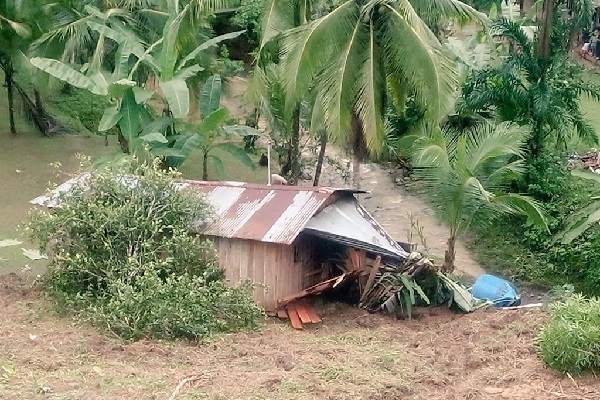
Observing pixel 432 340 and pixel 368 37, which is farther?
pixel 368 37

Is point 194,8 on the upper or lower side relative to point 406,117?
upper

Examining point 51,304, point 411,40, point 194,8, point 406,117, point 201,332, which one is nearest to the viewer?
point 201,332

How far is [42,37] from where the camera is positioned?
14.1 m

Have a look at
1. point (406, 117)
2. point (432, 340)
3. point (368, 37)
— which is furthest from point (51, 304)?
point (406, 117)

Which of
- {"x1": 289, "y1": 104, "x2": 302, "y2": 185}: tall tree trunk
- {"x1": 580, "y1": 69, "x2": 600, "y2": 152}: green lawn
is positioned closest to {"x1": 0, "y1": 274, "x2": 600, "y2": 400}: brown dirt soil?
{"x1": 289, "y1": 104, "x2": 302, "y2": 185}: tall tree trunk

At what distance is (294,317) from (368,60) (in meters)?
3.86

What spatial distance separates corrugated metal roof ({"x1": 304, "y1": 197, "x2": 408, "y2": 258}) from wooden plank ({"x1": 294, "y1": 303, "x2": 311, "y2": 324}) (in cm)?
88

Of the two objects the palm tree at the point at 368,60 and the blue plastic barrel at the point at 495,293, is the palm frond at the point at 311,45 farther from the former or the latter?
the blue plastic barrel at the point at 495,293

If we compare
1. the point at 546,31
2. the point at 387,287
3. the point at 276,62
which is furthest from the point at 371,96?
the point at 546,31

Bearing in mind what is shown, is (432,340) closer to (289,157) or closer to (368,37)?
(368,37)

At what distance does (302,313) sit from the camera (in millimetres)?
9031

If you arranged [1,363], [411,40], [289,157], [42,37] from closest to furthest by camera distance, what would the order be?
1. [1,363]
2. [411,40]
3. [42,37]
4. [289,157]

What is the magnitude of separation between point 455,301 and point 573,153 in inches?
356

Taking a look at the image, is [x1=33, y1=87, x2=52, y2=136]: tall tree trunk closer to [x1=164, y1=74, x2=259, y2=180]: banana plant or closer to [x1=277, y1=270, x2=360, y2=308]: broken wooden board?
[x1=164, y1=74, x2=259, y2=180]: banana plant
